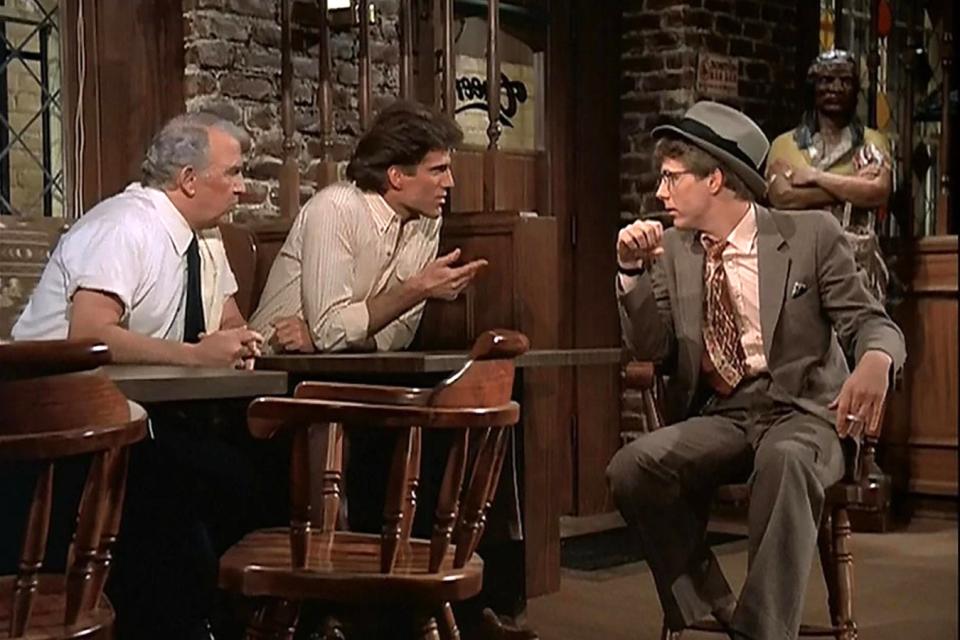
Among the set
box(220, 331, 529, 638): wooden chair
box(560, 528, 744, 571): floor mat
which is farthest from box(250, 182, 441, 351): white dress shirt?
box(560, 528, 744, 571): floor mat

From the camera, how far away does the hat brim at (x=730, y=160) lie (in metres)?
2.86

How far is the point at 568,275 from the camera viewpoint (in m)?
5.21

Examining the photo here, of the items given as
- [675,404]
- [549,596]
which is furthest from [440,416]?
[549,596]

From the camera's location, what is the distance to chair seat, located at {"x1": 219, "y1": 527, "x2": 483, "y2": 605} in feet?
6.66

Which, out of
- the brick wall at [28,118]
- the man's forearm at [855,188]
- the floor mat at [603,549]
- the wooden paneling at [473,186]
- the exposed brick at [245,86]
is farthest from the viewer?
the man's forearm at [855,188]

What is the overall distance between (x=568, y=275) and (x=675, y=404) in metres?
2.32

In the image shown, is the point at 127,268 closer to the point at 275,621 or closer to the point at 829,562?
the point at 275,621

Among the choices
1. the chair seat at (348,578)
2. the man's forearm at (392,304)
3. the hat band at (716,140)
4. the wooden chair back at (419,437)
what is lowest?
the chair seat at (348,578)

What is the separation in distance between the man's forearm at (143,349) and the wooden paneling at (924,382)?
3.26m

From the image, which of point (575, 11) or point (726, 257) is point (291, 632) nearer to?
point (726, 257)

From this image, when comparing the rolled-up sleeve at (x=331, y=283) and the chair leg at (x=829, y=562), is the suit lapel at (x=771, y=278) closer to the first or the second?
the chair leg at (x=829, y=562)

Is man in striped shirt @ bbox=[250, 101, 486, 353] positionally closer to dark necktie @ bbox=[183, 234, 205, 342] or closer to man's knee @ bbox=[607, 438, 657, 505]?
dark necktie @ bbox=[183, 234, 205, 342]

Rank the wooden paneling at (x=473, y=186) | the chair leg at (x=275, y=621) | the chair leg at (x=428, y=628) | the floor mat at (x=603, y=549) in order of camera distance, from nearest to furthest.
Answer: the chair leg at (x=275, y=621)
the chair leg at (x=428, y=628)
the wooden paneling at (x=473, y=186)
the floor mat at (x=603, y=549)

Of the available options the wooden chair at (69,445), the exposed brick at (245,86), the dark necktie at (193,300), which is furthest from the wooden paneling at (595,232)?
the wooden chair at (69,445)
